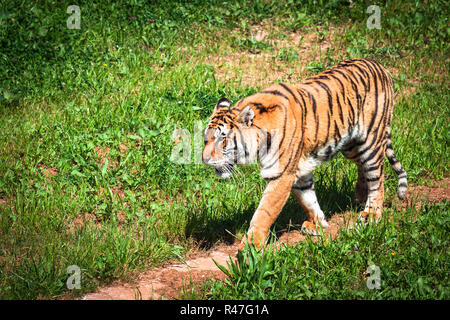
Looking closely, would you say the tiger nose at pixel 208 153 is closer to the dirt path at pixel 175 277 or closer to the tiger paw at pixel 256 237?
the tiger paw at pixel 256 237

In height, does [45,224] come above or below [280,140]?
below

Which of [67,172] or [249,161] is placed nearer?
[249,161]

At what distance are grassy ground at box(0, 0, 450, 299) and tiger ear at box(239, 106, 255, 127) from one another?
110 cm

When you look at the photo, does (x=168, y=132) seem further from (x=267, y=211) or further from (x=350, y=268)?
(x=350, y=268)

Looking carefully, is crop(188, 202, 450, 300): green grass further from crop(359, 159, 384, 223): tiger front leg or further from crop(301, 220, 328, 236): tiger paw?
crop(359, 159, 384, 223): tiger front leg

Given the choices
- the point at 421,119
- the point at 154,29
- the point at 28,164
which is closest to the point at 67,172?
the point at 28,164

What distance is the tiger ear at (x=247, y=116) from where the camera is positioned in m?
4.18

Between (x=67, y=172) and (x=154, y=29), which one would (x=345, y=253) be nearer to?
(x=67, y=172)

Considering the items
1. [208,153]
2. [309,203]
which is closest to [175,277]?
[208,153]

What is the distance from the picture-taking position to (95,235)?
4461 mm

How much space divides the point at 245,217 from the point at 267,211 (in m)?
0.82
